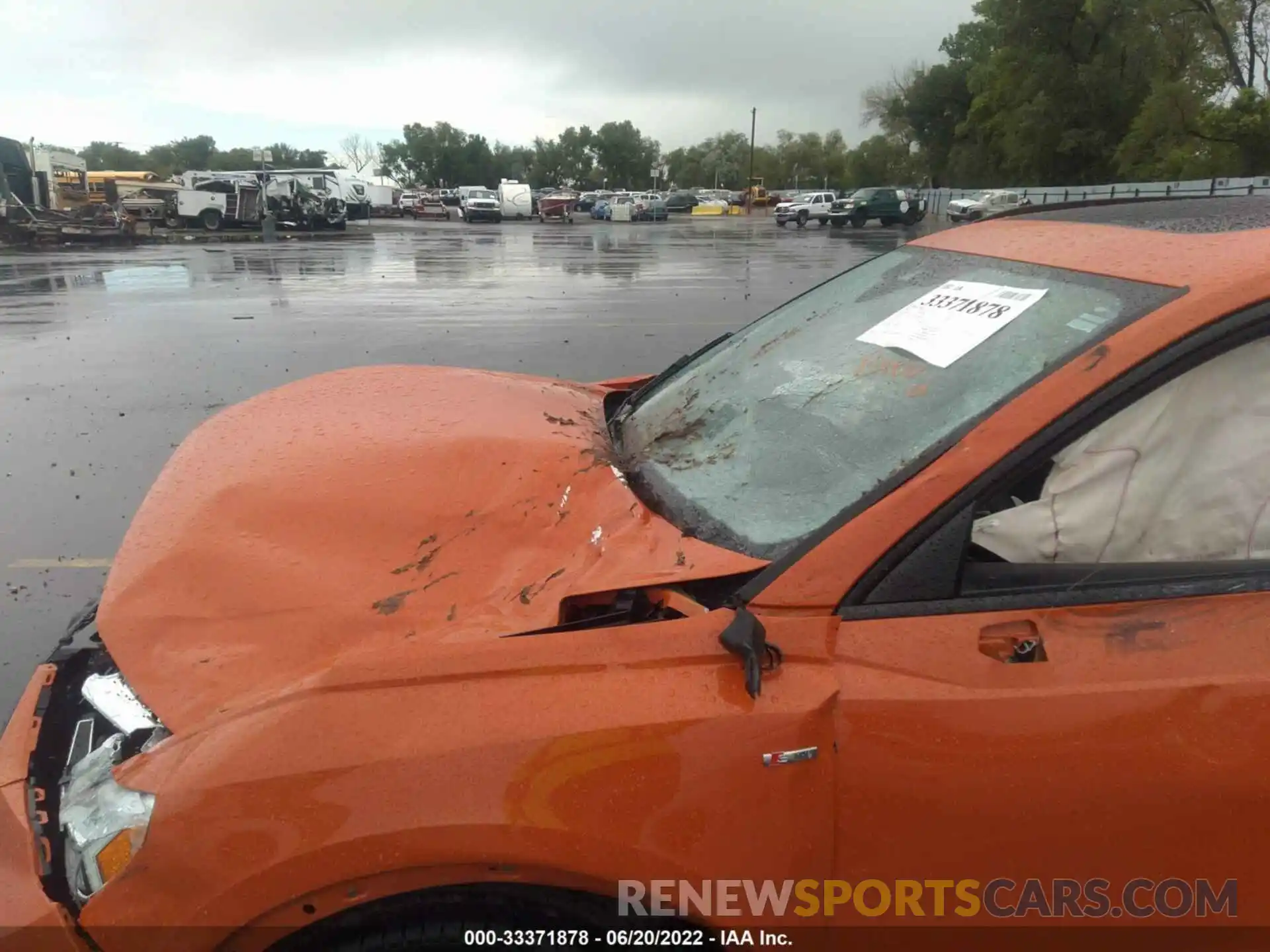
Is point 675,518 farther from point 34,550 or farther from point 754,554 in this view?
point 34,550

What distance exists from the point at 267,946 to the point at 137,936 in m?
0.20

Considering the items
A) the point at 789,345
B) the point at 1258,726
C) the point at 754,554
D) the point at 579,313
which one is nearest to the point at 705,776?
the point at 754,554

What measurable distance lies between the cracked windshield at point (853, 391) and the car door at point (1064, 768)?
39 cm

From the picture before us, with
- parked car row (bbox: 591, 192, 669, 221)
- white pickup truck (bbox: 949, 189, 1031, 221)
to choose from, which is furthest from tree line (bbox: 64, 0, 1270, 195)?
parked car row (bbox: 591, 192, 669, 221)

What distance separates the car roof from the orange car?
16 millimetres

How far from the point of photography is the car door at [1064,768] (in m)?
1.38

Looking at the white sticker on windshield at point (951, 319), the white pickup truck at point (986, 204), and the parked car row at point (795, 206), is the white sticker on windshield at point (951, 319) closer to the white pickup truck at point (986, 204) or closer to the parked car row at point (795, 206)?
the parked car row at point (795, 206)

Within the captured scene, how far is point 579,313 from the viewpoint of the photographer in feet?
40.3

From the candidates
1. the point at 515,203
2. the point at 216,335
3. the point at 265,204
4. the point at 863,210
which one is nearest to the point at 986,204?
the point at 863,210

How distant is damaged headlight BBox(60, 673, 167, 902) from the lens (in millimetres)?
1430

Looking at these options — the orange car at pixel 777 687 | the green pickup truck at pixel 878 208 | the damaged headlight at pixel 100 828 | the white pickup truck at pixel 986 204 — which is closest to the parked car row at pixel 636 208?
the green pickup truck at pixel 878 208

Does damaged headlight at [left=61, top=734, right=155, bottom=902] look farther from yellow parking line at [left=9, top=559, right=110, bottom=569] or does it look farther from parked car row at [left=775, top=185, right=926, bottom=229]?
parked car row at [left=775, top=185, right=926, bottom=229]

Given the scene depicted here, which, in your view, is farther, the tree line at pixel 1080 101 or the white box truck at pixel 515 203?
the white box truck at pixel 515 203

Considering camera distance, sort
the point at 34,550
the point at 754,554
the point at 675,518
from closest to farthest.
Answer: the point at 754,554
the point at 675,518
the point at 34,550
